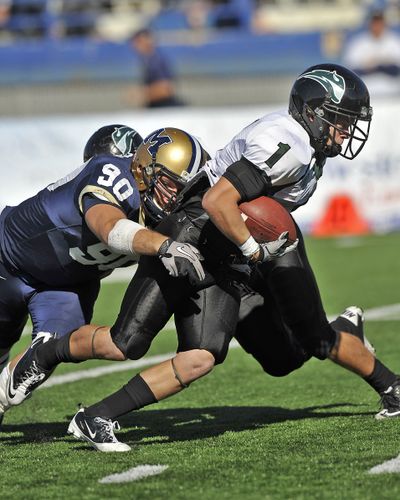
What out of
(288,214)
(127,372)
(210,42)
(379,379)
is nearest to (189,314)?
(288,214)

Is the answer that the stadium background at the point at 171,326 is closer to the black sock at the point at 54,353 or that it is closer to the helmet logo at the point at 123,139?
the black sock at the point at 54,353

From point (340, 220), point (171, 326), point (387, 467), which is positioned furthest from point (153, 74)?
point (387, 467)

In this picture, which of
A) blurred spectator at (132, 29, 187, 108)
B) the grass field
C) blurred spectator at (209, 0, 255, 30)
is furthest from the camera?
blurred spectator at (209, 0, 255, 30)

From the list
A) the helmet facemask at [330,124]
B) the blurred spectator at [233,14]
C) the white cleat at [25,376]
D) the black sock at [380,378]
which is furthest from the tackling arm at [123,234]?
the blurred spectator at [233,14]

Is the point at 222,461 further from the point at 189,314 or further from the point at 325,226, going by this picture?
the point at 325,226

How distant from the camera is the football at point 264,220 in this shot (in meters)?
4.10

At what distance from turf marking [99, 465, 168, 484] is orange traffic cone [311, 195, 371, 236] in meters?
10.1

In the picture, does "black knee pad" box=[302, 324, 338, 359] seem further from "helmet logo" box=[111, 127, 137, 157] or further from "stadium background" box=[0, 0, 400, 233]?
"stadium background" box=[0, 0, 400, 233]

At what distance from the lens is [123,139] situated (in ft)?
16.4

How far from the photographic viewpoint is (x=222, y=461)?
3.94m

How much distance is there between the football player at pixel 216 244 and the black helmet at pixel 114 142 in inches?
29.1

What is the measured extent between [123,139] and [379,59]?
37.8 ft

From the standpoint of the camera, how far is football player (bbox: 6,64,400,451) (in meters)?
4.06

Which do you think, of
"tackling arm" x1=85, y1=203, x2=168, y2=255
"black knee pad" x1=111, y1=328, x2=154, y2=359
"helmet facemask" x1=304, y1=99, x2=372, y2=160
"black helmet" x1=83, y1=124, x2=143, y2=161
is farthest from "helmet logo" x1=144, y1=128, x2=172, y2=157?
"black knee pad" x1=111, y1=328, x2=154, y2=359
